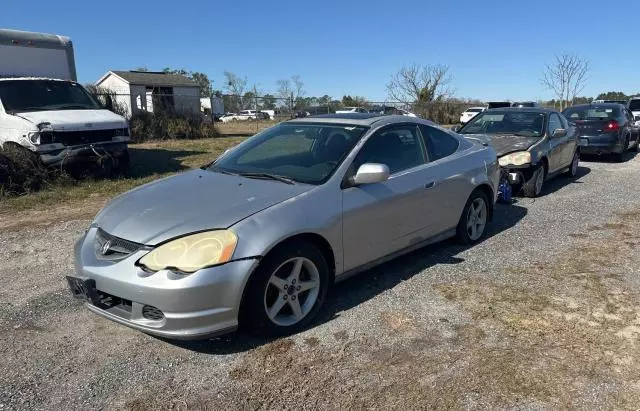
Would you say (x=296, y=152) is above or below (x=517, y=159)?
above

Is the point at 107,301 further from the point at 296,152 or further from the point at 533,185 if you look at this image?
the point at 533,185

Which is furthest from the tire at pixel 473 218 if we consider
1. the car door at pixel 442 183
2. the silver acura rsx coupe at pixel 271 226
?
the silver acura rsx coupe at pixel 271 226

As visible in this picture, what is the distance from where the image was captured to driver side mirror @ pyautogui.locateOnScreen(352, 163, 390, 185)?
3.94 m

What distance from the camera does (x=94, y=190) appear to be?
9.09 metres

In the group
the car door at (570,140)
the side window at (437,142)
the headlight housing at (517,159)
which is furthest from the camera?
the car door at (570,140)

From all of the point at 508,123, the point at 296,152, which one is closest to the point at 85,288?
the point at 296,152

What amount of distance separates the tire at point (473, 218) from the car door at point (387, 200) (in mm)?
899

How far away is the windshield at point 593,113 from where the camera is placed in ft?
41.6

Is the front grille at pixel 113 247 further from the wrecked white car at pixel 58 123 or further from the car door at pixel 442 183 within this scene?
the wrecked white car at pixel 58 123

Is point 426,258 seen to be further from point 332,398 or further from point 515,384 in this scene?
point 332,398

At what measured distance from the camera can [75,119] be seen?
9477mm

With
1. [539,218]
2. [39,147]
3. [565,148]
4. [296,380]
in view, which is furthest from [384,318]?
[39,147]

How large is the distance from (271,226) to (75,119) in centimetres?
768

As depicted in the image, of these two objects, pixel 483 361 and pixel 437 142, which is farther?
pixel 437 142
